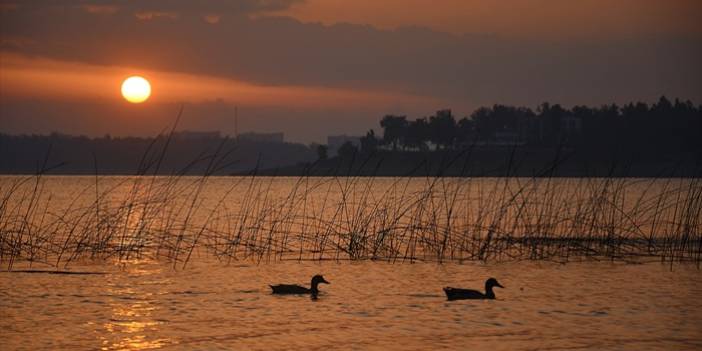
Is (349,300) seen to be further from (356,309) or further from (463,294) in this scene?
(463,294)

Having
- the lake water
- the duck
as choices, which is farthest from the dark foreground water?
the duck

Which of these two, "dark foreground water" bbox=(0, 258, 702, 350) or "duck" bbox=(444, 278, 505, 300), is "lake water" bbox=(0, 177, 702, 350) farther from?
"duck" bbox=(444, 278, 505, 300)

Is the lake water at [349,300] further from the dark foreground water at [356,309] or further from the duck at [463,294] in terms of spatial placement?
the duck at [463,294]

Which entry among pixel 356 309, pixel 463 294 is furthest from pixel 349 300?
pixel 463 294

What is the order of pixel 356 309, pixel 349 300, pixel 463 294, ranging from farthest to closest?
pixel 349 300 < pixel 463 294 < pixel 356 309

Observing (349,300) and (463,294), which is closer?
(463,294)

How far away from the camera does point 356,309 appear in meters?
18.2

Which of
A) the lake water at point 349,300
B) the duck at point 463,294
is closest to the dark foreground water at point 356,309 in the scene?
the lake water at point 349,300

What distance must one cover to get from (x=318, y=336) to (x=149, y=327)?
285 centimetres

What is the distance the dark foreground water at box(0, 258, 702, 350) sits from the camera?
15055 mm

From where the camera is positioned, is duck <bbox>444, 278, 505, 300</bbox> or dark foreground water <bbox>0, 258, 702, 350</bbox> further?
duck <bbox>444, 278, 505, 300</bbox>

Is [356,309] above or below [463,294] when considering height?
below

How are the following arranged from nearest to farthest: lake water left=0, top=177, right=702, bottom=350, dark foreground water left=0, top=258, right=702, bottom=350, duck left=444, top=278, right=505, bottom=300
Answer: dark foreground water left=0, top=258, right=702, bottom=350 < lake water left=0, top=177, right=702, bottom=350 < duck left=444, top=278, right=505, bottom=300

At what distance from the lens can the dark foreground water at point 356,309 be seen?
49.4ft
